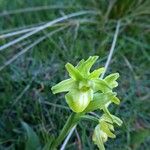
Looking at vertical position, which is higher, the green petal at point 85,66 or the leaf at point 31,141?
the green petal at point 85,66

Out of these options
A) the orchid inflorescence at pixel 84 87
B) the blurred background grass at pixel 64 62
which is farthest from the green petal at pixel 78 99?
the blurred background grass at pixel 64 62

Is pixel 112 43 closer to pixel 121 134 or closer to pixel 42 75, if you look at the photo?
pixel 42 75

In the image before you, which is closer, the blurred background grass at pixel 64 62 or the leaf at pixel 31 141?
the leaf at pixel 31 141

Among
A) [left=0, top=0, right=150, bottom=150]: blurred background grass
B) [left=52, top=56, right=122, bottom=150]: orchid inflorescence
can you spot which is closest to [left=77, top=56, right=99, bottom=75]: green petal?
[left=52, top=56, right=122, bottom=150]: orchid inflorescence

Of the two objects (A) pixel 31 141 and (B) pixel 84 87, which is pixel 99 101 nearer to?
(B) pixel 84 87

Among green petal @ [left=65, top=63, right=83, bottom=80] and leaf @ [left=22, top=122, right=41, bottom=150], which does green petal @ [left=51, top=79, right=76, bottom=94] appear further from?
leaf @ [left=22, top=122, right=41, bottom=150]

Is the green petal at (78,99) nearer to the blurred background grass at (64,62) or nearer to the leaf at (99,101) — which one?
the leaf at (99,101)

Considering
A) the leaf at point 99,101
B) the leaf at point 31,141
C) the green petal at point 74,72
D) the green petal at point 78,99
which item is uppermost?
the green petal at point 74,72
